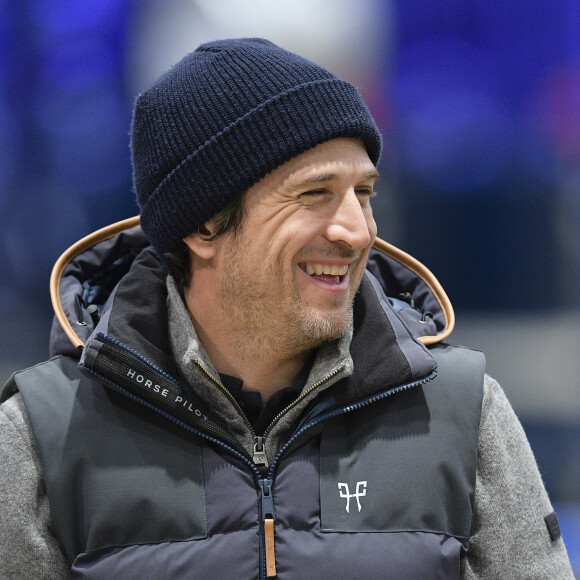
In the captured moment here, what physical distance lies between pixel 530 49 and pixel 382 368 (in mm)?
1144

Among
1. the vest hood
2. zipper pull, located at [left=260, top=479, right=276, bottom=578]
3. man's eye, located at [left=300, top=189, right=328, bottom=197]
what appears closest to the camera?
zipper pull, located at [left=260, top=479, right=276, bottom=578]

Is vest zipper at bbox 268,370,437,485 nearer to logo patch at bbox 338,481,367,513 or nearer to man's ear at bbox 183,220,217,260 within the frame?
logo patch at bbox 338,481,367,513

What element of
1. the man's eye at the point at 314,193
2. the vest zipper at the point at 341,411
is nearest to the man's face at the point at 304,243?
the man's eye at the point at 314,193

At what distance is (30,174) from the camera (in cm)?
193

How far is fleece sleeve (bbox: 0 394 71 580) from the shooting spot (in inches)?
47.9

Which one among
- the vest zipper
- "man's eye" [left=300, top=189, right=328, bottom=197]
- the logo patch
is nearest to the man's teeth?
"man's eye" [left=300, top=189, right=328, bottom=197]

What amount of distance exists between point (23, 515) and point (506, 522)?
84cm

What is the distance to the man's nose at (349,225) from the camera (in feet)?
4.16

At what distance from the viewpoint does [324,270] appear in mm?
1307

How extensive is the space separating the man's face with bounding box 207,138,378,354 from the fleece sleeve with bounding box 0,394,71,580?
0.46 m

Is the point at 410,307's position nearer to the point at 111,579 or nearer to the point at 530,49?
Answer: the point at 111,579

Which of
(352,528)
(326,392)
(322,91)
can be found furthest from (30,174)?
(352,528)

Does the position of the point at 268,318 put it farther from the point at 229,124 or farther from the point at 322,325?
the point at 229,124

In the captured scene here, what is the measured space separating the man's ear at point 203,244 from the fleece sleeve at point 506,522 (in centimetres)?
59
